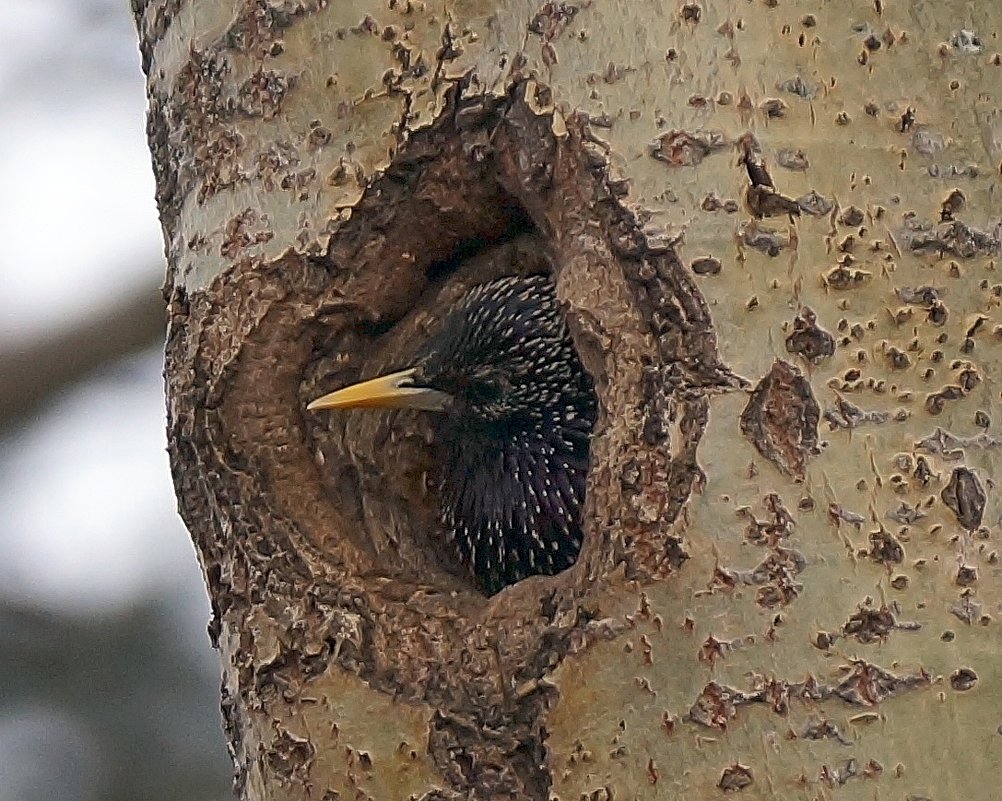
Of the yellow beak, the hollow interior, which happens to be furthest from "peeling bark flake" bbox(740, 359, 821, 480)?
the yellow beak

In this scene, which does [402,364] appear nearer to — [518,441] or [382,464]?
[382,464]

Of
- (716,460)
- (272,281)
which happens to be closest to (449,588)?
(272,281)

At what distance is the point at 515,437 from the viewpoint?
7.18 ft

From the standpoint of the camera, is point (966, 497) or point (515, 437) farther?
point (515, 437)

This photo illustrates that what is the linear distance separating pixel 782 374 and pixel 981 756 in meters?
0.31

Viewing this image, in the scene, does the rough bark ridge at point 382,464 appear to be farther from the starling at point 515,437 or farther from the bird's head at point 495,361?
the starling at point 515,437

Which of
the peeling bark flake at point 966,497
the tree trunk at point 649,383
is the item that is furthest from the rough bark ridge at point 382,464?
the peeling bark flake at point 966,497

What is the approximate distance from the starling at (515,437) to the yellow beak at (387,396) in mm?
66

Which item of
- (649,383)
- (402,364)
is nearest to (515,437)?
(402,364)

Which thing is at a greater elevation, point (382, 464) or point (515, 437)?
point (382, 464)

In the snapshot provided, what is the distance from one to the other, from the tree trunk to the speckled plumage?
0.45 meters

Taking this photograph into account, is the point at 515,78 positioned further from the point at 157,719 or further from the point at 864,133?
the point at 157,719

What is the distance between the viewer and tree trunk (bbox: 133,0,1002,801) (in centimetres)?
118

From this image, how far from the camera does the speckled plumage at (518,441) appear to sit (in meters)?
2.07
